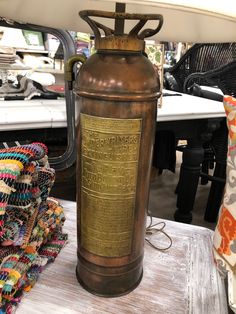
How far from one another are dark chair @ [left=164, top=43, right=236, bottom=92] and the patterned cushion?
130 centimetres

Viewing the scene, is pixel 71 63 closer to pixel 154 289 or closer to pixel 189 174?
pixel 154 289

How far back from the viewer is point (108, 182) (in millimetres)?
486

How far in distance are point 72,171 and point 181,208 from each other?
554 millimetres

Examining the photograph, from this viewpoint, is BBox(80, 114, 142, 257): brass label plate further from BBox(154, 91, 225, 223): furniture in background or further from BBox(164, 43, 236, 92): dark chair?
BBox(164, 43, 236, 92): dark chair

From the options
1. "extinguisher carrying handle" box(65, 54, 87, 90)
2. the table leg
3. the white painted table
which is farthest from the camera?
the table leg

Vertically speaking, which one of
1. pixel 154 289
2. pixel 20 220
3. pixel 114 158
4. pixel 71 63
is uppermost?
pixel 71 63

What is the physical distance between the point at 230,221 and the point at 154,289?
0.19 metres

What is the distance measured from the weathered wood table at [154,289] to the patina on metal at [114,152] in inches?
1.0

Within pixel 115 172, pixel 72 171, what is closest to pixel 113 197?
pixel 115 172

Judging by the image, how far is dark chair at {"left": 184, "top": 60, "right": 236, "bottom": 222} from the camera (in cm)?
137

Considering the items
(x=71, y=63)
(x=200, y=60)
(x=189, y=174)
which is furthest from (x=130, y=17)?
(x=200, y=60)

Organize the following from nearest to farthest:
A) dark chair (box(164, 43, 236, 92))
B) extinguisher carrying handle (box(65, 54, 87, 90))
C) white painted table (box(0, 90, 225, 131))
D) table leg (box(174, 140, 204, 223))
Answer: extinguisher carrying handle (box(65, 54, 87, 90)) < white painted table (box(0, 90, 225, 131)) < table leg (box(174, 140, 204, 223)) < dark chair (box(164, 43, 236, 92))

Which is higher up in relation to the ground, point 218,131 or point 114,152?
point 114,152

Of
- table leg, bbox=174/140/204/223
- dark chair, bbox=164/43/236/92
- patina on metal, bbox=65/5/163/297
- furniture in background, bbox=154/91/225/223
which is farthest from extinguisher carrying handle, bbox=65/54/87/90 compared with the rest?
dark chair, bbox=164/43/236/92
